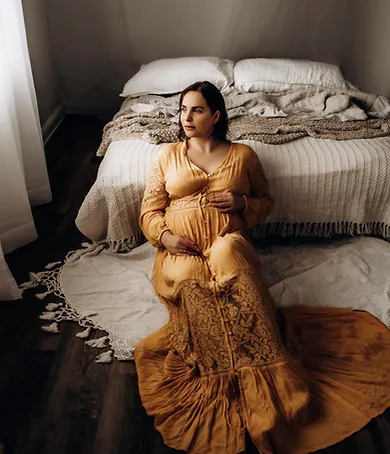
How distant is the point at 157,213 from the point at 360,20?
2.27m

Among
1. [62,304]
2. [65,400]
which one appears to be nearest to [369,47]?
[62,304]

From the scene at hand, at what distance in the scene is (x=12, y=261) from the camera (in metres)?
2.27

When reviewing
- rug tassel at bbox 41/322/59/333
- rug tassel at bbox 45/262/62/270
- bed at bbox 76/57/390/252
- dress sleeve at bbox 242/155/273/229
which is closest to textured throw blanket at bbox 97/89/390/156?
bed at bbox 76/57/390/252

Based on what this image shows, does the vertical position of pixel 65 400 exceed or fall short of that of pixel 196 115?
it falls short

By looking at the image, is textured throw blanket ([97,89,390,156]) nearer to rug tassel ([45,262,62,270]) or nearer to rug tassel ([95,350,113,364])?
rug tassel ([45,262,62,270])

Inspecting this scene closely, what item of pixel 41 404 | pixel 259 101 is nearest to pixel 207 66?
pixel 259 101

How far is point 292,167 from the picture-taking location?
217cm

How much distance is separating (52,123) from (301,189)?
2.05 meters

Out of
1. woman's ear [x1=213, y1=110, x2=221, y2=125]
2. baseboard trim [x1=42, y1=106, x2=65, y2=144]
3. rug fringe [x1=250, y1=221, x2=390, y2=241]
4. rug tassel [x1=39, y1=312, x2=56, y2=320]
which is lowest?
rug tassel [x1=39, y1=312, x2=56, y2=320]

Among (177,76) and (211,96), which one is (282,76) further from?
(211,96)

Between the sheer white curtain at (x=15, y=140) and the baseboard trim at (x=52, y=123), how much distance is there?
91 centimetres

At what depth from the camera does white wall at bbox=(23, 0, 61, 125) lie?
318cm

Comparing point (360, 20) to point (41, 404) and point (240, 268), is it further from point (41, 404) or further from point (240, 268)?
point (41, 404)

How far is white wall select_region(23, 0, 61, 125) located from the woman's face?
5.91 feet
